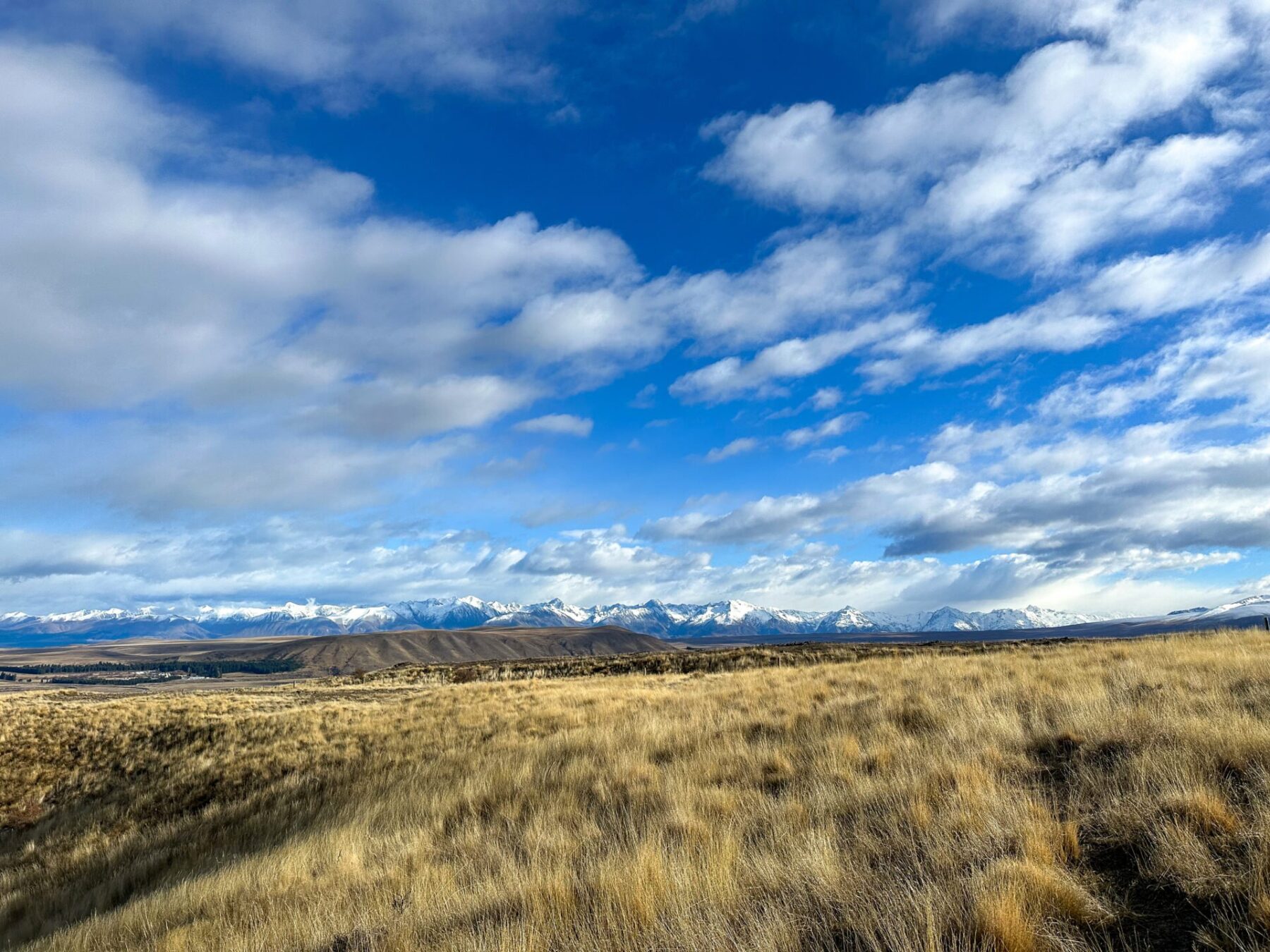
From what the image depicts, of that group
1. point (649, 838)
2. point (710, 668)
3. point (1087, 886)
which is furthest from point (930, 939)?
point (710, 668)

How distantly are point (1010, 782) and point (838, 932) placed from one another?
10.9ft

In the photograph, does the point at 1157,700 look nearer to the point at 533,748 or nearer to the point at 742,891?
the point at 742,891

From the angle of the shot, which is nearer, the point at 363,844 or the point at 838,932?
the point at 838,932

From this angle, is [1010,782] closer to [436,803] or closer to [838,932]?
[838,932]

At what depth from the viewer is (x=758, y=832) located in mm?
6355

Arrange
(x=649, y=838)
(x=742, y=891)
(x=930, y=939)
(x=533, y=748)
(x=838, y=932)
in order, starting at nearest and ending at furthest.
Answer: (x=930, y=939)
(x=838, y=932)
(x=742, y=891)
(x=649, y=838)
(x=533, y=748)

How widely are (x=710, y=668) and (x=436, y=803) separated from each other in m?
35.8

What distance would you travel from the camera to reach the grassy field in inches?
162

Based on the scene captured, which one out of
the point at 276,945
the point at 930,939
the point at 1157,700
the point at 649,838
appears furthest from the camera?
the point at 1157,700

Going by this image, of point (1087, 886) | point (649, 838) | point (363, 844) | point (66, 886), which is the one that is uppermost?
point (1087, 886)

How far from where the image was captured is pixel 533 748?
42.5ft

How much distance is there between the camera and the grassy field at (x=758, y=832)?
412cm

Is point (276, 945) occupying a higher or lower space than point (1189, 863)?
lower

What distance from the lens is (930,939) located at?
3.54 meters
